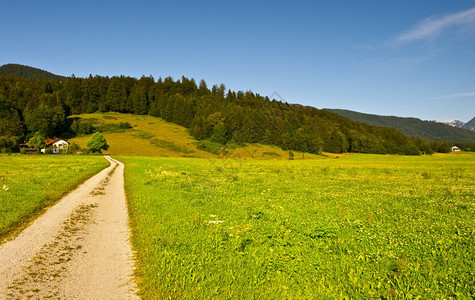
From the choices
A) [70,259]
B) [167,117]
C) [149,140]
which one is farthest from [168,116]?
[70,259]

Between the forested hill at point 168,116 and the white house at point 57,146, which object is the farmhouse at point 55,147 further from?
the forested hill at point 168,116

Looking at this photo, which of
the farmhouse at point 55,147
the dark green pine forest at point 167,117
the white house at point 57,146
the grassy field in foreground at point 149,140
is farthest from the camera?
the grassy field in foreground at point 149,140

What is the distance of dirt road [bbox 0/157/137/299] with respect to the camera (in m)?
6.48

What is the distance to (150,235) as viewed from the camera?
10352mm

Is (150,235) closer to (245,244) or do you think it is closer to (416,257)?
(245,244)

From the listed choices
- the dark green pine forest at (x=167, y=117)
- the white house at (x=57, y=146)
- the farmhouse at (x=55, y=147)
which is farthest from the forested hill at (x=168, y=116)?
the white house at (x=57, y=146)

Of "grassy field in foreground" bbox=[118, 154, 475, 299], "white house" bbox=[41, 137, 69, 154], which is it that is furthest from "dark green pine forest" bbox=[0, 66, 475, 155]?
"grassy field in foreground" bbox=[118, 154, 475, 299]

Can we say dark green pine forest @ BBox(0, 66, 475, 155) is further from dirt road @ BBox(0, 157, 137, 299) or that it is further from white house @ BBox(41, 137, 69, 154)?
dirt road @ BBox(0, 157, 137, 299)

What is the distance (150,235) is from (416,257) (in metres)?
9.28

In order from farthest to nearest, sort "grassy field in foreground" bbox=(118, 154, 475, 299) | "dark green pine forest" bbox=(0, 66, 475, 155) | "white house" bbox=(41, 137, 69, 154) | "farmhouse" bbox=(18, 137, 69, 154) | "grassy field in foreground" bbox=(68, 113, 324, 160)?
1. "grassy field in foreground" bbox=(68, 113, 324, 160)
2. "farmhouse" bbox=(18, 137, 69, 154)
3. "white house" bbox=(41, 137, 69, 154)
4. "dark green pine forest" bbox=(0, 66, 475, 155)
5. "grassy field in foreground" bbox=(118, 154, 475, 299)

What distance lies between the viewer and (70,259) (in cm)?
838

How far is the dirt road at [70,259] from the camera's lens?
648 cm

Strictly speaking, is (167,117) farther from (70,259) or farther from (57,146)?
(70,259)

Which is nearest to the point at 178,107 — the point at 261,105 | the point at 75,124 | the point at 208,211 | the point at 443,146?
the point at 75,124
